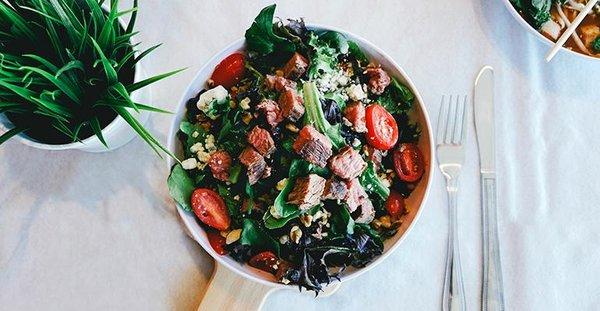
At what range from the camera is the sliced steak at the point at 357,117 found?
3.64ft

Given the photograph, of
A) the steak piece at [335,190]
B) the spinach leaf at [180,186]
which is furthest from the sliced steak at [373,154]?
the spinach leaf at [180,186]

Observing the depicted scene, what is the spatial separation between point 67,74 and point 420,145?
0.63m

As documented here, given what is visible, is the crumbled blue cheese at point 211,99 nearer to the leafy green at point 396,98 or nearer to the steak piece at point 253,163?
the steak piece at point 253,163

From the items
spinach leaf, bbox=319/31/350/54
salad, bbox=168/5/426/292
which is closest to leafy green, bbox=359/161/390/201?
salad, bbox=168/5/426/292

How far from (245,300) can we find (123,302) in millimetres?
254

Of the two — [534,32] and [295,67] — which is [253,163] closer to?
[295,67]

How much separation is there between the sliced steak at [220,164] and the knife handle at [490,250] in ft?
1.72

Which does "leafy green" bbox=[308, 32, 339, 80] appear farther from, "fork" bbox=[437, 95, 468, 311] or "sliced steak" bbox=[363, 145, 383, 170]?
"fork" bbox=[437, 95, 468, 311]

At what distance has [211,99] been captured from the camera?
114cm

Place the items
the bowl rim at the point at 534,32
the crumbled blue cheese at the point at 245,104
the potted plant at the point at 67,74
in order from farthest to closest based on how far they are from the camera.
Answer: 1. the bowl rim at the point at 534,32
2. the crumbled blue cheese at the point at 245,104
3. the potted plant at the point at 67,74

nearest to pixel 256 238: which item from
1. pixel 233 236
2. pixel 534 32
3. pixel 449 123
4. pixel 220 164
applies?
pixel 233 236

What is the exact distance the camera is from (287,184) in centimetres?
109

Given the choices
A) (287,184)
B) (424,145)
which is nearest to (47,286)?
(287,184)

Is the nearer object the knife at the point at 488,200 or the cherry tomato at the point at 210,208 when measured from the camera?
the cherry tomato at the point at 210,208
